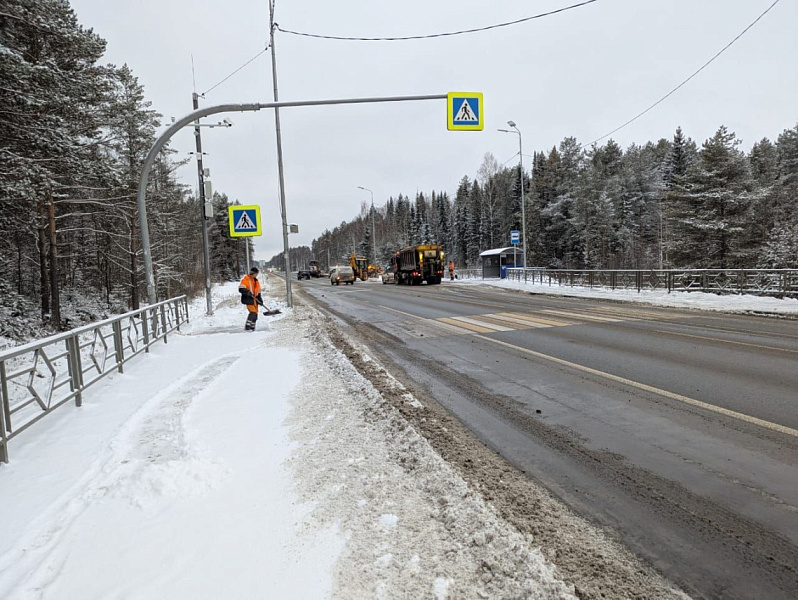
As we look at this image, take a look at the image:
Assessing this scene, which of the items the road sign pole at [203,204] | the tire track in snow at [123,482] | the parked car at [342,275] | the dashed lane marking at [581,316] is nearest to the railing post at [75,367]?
the tire track in snow at [123,482]

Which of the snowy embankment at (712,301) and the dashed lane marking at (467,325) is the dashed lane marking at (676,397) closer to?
the dashed lane marking at (467,325)

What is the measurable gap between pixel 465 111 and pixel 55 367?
10253 mm

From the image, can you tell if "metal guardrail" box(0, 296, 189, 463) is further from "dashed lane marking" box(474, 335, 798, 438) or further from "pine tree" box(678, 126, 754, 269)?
"pine tree" box(678, 126, 754, 269)

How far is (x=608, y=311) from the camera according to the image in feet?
45.6

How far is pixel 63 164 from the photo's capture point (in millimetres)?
12812

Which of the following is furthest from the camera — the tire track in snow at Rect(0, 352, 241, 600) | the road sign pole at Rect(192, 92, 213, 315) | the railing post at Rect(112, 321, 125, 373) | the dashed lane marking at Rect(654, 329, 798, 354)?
the road sign pole at Rect(192, 92, 213, 315)

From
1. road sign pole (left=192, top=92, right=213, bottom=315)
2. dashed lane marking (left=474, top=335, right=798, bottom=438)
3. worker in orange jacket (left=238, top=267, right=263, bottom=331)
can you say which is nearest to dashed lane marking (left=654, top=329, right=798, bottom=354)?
dashed lane marking (left=474, top=335, right=798, bottom=438)

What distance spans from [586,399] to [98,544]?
4947 millimetres

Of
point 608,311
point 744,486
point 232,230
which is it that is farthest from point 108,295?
point 744,486

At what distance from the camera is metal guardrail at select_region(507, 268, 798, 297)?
14.9 meters

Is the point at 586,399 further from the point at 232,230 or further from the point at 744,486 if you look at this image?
the point at 232,230

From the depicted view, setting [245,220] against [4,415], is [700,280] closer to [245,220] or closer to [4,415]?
[245,220]

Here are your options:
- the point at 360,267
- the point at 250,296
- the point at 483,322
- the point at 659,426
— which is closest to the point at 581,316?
the point at 483,322

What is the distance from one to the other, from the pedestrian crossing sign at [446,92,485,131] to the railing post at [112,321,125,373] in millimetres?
8757
